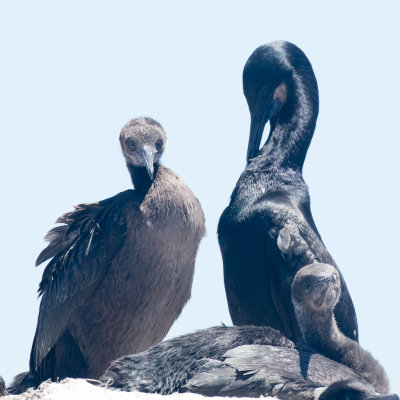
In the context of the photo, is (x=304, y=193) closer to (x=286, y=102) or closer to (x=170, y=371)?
(x=286, y=102)

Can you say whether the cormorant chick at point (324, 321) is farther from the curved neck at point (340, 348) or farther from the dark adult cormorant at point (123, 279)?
the dark adult cormorant at point (123, 279)

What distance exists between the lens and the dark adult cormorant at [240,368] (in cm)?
731

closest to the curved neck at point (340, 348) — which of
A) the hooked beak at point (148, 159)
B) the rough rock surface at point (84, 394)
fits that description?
the rough rock surface at point (84, 394)

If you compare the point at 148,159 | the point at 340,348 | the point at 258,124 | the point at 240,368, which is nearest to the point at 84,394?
the point at 240,368

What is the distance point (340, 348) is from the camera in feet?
27.1

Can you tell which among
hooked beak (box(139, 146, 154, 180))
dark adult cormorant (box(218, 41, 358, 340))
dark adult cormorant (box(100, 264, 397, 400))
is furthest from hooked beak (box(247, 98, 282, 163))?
dark adult cormorant (box(100, 264, 397, 400))

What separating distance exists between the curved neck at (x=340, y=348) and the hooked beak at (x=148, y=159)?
66.3 inches

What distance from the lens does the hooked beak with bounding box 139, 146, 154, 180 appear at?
9.28 m

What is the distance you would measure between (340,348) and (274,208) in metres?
1.45

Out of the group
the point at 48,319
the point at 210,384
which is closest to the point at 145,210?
the point at 48,319

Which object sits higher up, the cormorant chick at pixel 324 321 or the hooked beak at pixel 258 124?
the hooked beak at pixel 258 124

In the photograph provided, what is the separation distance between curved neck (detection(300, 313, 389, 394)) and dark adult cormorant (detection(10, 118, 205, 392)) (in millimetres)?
1428

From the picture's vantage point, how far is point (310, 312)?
847 centimetres

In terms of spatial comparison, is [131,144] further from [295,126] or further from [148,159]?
[295,126]
